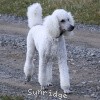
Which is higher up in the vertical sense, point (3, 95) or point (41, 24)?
point (41, 24)

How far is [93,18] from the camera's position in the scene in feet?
53.0

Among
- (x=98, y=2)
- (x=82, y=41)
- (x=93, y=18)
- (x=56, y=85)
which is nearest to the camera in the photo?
(x=56, y=85)

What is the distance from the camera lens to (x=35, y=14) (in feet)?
29.8

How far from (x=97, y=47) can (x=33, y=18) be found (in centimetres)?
385

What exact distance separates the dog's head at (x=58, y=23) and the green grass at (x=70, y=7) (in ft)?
25.0

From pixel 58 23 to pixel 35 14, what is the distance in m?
1.15

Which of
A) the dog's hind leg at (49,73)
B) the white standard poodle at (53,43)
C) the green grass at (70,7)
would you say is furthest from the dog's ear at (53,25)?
the green grass at (70,7)

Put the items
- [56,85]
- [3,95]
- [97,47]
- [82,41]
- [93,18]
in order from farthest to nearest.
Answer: [93,18] < [82,41] < [97,47] < [56,85] < [3,95]

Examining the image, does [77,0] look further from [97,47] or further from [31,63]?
[31,63]

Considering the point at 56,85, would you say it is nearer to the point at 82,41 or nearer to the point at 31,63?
the point at 31,63

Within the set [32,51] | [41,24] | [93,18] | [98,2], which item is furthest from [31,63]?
[98,2]

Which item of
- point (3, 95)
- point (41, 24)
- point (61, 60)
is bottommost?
point (3, 95)

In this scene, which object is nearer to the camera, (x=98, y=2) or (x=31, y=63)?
(x=31, y=63)

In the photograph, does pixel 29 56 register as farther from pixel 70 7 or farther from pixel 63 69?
pixel 70 7
